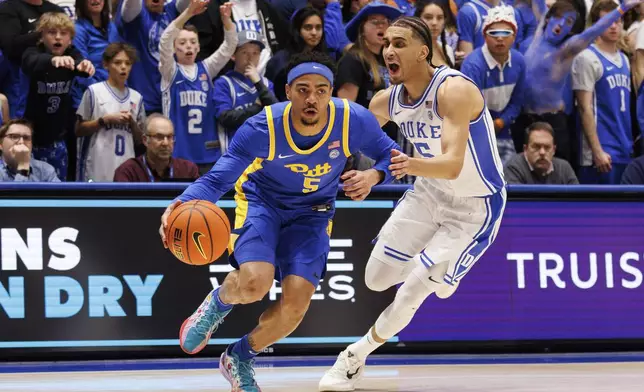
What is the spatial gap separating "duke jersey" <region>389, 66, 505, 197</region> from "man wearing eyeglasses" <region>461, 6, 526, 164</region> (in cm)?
345

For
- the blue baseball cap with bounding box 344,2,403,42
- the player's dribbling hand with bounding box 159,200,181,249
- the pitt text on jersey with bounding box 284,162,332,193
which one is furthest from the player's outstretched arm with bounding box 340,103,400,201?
the blue baseball cap with bounding box 344,2,403,42

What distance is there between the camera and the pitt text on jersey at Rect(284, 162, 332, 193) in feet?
20.6

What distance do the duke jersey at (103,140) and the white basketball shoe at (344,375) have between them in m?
3.64

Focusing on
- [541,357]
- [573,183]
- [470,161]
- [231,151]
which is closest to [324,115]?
[231,151]

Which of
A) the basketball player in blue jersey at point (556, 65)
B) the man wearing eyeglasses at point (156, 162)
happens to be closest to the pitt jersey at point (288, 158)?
the man wearing eyeglasses at point (156, 162)

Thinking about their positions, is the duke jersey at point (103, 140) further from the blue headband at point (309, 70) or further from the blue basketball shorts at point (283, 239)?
the blue headband at point (309, 70)

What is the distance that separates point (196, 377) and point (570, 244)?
3466 millimetres

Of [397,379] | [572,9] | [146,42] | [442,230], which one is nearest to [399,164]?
[442,230]

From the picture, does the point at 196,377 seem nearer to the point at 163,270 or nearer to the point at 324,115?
the point at 163,270

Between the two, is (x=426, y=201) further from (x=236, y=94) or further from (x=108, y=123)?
(x=108, y=123)

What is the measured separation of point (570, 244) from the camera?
8711 mm

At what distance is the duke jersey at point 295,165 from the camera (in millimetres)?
6223

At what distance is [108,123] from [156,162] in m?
0.75

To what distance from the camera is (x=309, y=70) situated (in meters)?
6.12
